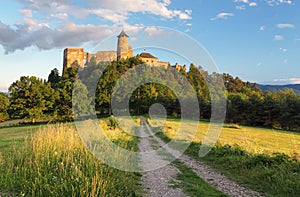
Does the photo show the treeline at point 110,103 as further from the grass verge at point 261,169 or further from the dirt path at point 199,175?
the dirt path at point 199,175

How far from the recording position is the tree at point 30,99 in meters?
47.0

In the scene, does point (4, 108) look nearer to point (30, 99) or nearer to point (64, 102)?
point (30, 99)

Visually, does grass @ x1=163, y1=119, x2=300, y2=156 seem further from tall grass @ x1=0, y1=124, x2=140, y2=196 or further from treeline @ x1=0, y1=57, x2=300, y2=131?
treeline @ x1=0, y1=57, x2=300, y2=131

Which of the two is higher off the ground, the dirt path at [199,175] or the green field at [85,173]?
the green field at [85,173]

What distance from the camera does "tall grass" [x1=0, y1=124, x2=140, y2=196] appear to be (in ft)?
16.6

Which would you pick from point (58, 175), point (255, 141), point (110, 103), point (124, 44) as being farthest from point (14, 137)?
point (110, 103)

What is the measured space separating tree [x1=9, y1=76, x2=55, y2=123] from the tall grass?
42951mm

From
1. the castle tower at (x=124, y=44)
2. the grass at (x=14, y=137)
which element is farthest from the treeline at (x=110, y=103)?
the grass at (x=14, y=137)

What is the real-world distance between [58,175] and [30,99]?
48252 millimetres

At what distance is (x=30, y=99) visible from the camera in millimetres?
49156

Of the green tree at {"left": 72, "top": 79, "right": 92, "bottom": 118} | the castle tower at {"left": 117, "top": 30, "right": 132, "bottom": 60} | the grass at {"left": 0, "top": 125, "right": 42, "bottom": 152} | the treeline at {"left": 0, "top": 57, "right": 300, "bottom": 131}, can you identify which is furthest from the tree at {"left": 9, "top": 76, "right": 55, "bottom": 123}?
the castle tower at {"left": 117, "top": 30, "right": 132, "bottom": 60}

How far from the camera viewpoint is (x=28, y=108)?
155 ft

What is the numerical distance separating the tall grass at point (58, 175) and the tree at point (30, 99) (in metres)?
43.0

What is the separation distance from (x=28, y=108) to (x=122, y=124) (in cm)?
3310
